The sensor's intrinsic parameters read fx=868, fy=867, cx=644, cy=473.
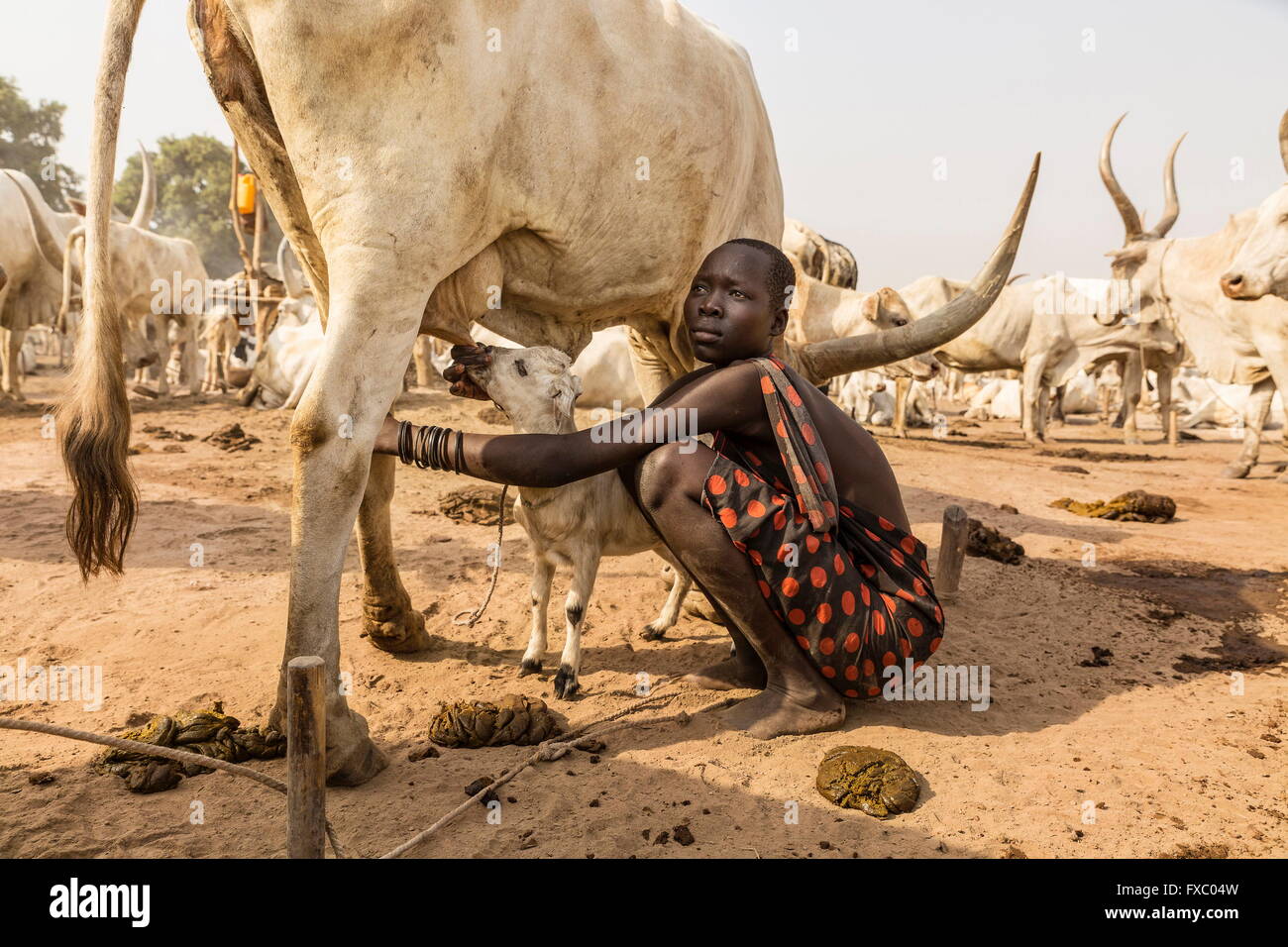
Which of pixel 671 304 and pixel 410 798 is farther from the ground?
pixel 671 304

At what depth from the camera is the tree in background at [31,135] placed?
Answer: 33.8 m

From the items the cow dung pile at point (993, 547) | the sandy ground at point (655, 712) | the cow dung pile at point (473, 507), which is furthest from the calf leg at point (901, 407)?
the cow dung pile at point (473, 507)

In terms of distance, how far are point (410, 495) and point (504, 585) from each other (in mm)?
2196

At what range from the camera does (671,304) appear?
11.3ft

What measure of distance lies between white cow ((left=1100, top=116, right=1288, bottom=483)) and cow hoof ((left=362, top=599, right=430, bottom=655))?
796cm

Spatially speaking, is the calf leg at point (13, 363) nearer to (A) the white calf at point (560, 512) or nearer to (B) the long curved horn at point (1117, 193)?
(A) the white calf at point (560, 512)

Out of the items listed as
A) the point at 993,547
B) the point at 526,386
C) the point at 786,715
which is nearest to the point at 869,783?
the point at 786,715

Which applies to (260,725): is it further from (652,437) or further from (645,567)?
(645,567)

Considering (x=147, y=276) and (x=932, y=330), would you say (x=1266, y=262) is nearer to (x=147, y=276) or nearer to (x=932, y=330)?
(x=932, y=330)

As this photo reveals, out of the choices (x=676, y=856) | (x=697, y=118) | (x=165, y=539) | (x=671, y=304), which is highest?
(x=697, y=118)

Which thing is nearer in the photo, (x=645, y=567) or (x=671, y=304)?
(x=671, y=304)

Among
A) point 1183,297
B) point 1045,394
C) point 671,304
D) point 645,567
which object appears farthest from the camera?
point 1045,394

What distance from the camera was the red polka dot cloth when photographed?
2.59 m

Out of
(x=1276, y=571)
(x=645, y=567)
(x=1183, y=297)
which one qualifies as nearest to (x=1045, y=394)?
(x=1183, y=297)
